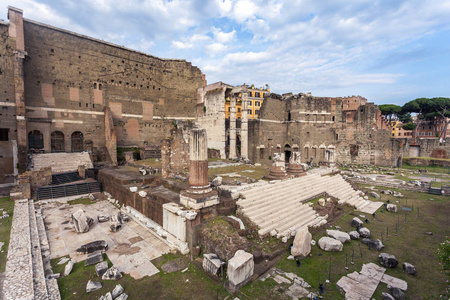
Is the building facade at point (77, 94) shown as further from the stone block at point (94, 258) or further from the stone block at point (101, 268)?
the stone block at point (101, 268)

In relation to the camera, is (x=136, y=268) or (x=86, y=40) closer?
(x=136, y=268)

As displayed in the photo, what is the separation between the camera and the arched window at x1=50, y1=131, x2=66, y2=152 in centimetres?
2044

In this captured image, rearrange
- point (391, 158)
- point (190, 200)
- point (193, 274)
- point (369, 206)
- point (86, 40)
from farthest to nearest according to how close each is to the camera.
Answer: point (391, 158)
point (86, 40)
point (369, 206)
point (190, 200)
point (193, 274)

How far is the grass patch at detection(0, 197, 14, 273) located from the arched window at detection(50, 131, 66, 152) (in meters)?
8.88

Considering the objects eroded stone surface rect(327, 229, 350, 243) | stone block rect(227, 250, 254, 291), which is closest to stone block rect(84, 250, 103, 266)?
stone block rect(227, 250, 254, 291)

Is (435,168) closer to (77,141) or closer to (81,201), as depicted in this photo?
(81,201)

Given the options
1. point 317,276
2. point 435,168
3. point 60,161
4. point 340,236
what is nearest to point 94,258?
point 317,276

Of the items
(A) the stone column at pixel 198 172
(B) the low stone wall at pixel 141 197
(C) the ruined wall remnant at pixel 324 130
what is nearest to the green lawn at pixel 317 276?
(A) the stone column at pixel 198 172

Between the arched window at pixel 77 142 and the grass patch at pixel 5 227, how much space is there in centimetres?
972

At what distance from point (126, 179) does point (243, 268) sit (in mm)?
9295

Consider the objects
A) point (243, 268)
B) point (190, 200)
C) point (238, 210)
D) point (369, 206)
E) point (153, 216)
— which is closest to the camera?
point (243, 268)

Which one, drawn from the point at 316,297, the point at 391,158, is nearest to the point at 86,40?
the point at 316,297

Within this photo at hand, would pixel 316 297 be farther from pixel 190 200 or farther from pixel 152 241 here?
pixel 152 241

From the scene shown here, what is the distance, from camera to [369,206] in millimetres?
12148
